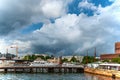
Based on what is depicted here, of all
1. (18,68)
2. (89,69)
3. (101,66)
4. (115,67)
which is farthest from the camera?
(18,68)

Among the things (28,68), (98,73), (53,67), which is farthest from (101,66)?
(28,68)

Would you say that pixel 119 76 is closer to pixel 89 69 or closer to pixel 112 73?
pixel 112 73

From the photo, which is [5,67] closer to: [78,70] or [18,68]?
[18,68]

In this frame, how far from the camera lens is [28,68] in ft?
580

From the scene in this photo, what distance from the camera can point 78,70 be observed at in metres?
178

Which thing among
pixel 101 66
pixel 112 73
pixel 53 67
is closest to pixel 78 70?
pixel 53 67

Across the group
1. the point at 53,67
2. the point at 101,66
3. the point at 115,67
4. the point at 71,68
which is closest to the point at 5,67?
the point at 53,67

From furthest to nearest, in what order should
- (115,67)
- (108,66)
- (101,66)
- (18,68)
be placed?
1. (18,68)
2. (101,66)
3. (108,66)
4. (115,67)

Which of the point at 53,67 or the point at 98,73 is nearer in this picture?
the point at 98,73

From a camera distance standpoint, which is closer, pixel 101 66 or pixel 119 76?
pixel 119 76

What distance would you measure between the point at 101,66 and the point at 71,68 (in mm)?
30689

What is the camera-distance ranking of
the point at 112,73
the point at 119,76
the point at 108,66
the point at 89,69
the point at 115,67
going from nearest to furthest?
the point at 119,76, the point at 112,73, the point at 115,67, the point at 108,66, the point at 89,69

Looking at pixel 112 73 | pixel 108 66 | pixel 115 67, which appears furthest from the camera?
pixel 108 66

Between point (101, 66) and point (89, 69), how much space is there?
12178mm
